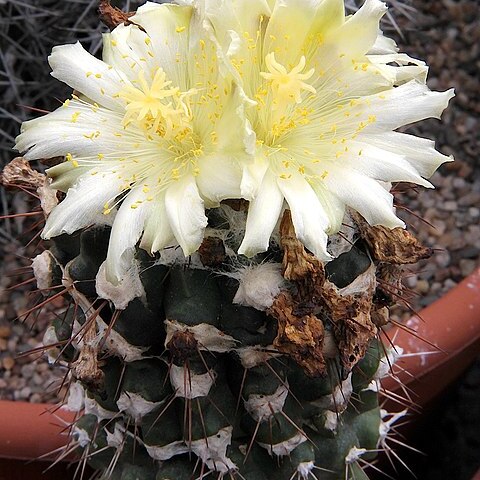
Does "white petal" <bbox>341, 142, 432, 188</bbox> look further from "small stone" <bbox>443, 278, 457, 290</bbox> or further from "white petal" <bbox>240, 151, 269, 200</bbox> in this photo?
"small stone" <bbox>443, 278, 457, 290</bbox>

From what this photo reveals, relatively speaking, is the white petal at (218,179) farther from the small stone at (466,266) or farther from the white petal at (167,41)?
the small stone at (466,266)

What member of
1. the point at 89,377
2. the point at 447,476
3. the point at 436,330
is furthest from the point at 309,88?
the point at 447,476

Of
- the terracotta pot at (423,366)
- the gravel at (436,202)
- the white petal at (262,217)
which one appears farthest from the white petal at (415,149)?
the gravel at (436,202)

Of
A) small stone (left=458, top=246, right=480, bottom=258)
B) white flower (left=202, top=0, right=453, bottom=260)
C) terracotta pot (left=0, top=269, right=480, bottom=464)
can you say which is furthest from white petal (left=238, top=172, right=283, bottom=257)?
small stone (left=458, top=246, right=480, bottom=258)

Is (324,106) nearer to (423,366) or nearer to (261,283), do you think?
(261,283)

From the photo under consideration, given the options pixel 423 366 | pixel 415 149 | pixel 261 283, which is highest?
pixel 415 149

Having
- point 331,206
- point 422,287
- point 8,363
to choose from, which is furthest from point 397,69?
point 8,363

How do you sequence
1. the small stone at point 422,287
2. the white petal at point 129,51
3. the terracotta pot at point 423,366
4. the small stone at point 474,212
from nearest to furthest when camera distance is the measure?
the white petal at point 129,51 → the terracotta pot at point 423,366 → the small stone at point 422,287 → the small stone at point 474,212
